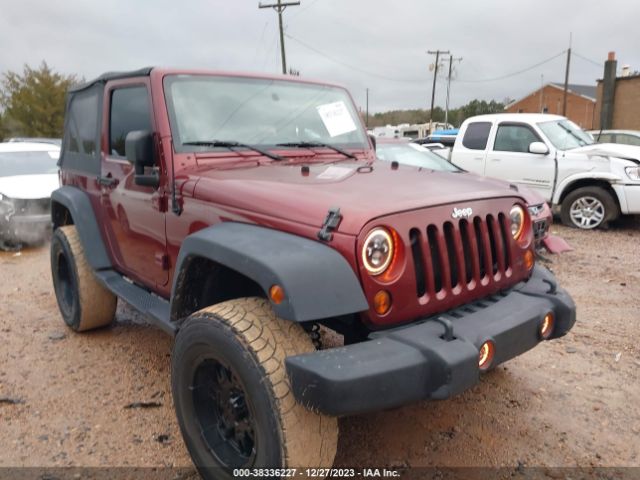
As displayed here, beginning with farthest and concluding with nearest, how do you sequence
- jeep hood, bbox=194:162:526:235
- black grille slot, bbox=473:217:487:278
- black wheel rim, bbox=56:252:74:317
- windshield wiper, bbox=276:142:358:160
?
black wheel rim, bbox=56:252:74:317 → windshield wiper, bbox=276:142:358:160 → black grille slot, bbox=473:217:487:278 → jeep hood, bbox=194:162:526:235

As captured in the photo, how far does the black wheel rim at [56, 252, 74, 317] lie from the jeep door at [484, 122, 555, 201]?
684 centimetres

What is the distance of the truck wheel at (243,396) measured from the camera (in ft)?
6.34

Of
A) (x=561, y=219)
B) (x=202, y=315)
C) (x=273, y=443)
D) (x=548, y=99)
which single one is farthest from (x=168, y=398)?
(x=548, y=99)

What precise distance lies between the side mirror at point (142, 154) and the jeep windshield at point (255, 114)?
0.49 feet

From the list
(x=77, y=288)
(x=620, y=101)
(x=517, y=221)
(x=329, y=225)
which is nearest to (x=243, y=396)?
(x=329, y=225)

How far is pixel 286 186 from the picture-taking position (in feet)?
7.94

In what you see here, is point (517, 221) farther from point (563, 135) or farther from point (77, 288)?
point (563, 135)

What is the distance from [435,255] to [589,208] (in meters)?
7.23

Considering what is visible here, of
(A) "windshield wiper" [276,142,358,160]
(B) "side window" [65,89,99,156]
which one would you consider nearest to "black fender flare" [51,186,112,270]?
(B) "side window" [65,89,99,156]

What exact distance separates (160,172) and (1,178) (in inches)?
256

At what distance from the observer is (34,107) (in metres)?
28.1

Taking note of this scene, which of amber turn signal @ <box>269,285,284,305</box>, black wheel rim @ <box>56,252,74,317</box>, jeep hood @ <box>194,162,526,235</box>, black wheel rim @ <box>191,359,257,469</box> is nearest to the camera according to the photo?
amber turn signal @ <box>269,285,284,305</box>

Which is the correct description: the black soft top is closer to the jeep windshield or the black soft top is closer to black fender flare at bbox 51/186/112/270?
the jeep windshield

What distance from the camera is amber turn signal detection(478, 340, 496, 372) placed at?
208cm
